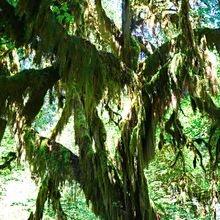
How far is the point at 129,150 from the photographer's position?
557 centimetres

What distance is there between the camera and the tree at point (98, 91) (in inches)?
165

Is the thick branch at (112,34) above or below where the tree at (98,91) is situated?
above

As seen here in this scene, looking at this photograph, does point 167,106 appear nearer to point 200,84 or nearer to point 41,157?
point 200,84

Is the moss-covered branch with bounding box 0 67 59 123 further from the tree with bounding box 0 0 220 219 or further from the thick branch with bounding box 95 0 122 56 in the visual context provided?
the thick branch with bounding box 95 0 122 56

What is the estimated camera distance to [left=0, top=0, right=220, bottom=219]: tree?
13.7 feet

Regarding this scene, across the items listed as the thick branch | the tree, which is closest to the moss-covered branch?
the tree

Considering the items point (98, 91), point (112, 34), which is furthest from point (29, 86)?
point (112, 34)

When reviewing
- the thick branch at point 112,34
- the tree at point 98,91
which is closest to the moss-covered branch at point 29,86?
the tree at point 98,91

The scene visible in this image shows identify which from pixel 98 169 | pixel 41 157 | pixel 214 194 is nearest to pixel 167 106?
pixel 98 169

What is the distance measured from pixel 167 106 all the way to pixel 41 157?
1.72 m

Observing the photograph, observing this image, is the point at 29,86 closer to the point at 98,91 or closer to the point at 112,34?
the point at 98,91

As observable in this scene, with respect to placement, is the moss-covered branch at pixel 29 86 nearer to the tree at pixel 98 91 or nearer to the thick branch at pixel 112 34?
the tree at pixel 98 91

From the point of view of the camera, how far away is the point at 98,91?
439cm

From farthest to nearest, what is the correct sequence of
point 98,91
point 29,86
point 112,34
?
point 112,34
point 29,86
point 98,91
